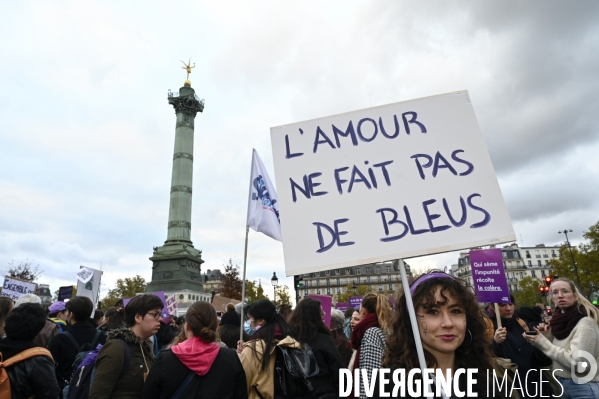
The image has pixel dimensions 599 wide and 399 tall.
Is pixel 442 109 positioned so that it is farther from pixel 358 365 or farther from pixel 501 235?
pixel 358 365

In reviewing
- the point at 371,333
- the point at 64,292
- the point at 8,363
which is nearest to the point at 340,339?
the point at 371,333

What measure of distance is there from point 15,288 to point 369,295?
987cm

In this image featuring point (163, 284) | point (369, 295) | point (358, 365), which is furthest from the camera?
point (163, 284)

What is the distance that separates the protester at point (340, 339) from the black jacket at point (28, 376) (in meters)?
2.55

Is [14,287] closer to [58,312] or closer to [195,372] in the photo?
[58,312]

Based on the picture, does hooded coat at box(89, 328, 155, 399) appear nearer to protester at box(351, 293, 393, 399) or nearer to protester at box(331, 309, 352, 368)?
protester at box(351, 293, 393, 399)

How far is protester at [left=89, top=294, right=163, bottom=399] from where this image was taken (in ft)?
8.43

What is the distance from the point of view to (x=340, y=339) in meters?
4.92

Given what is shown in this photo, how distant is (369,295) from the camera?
393 cm

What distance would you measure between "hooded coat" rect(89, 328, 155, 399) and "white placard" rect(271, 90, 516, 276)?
150cm

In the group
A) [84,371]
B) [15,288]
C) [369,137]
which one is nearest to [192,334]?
[84,371]

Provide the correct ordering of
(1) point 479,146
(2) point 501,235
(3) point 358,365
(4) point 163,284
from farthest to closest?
(4) point 163,284 → (3) point 358,365 → (1) point 479,146 → (2) point 501,235

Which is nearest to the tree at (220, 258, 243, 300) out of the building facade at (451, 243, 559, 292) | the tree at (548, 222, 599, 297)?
the tree at (548, 222, 599, 297)

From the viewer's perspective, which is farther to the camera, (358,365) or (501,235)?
(358,365)
